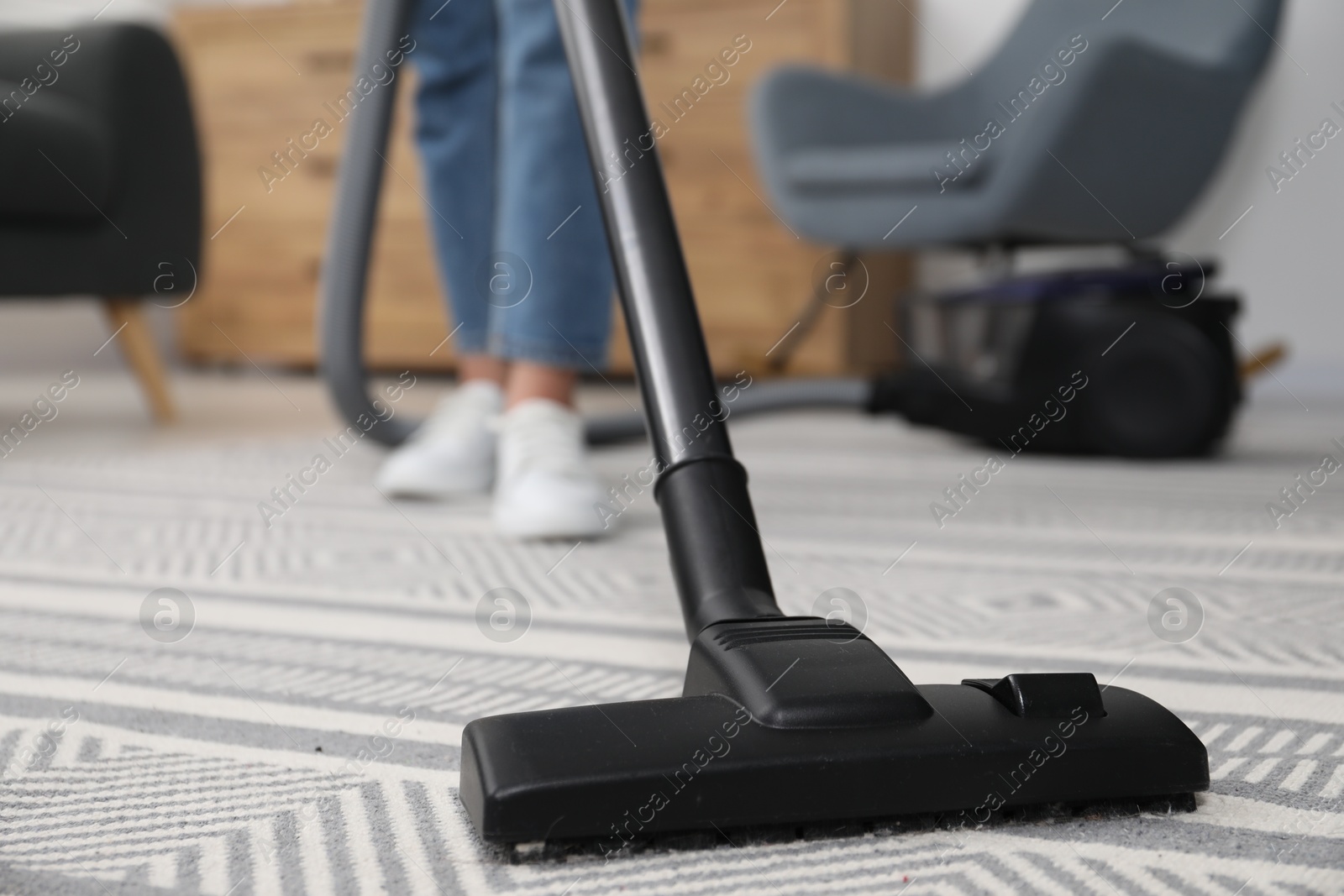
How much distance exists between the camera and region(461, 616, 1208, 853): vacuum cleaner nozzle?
1.06ft

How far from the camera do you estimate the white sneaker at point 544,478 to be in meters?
0.86

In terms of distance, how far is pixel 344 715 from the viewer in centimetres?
48

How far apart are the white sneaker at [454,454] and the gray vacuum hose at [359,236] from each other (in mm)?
118

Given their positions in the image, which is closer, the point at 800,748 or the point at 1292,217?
the point at 800,748

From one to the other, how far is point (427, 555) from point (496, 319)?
259 mm

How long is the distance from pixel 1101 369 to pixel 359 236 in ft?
2.83

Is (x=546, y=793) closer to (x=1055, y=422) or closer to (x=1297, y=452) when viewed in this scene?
(x=1055, y=422)

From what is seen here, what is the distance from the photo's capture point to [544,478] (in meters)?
0.89
